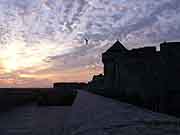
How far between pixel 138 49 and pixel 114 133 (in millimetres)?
17001

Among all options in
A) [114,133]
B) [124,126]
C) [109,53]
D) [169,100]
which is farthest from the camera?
[109,53]

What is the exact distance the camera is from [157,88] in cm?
1215

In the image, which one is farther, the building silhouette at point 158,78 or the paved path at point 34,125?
the building silhouette at point 158,78

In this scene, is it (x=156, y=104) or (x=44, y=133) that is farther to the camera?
(x=156, y=104)

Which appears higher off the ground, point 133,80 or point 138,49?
point 138,49

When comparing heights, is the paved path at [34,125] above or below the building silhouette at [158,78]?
below

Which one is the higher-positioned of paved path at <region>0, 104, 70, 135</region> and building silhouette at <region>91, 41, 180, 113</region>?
building silhouette at <region>91, 41, 180, 113</region>

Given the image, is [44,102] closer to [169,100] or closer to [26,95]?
[26,95]

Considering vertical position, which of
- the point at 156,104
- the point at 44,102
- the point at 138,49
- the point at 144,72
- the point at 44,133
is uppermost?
the point at 138,49

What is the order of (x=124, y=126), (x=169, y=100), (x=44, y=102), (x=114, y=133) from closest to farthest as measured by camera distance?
(x=114, y=133), (x=124, y=126), (x=169, y=100), (x=44, y=102)

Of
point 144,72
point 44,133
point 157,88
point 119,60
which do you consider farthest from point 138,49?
point 44,133

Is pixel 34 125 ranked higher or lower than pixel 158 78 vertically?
lower

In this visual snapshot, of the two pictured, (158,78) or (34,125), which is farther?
(34,125)

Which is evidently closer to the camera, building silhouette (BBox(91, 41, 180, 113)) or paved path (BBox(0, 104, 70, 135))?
paved path (BBox(0, 104, 70, 135))
